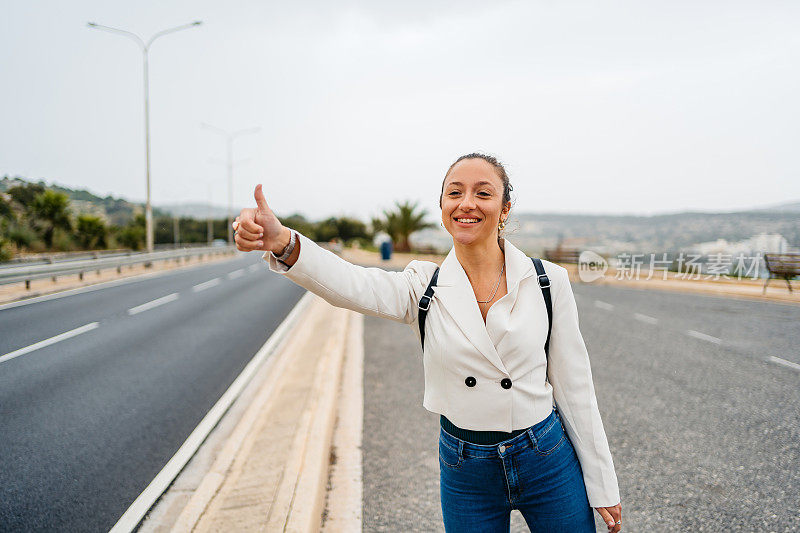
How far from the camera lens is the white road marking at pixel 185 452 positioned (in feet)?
11.2

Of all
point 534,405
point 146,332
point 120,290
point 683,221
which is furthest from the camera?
point 683,221

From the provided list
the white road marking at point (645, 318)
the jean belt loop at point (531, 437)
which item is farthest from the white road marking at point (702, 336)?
the jean belt loop at point (531, 437)

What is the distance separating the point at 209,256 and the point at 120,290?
24427mm

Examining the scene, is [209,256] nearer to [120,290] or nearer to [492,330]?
[120,290]

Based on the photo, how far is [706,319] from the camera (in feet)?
38.5

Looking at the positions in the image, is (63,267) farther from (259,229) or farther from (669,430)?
(259,229)

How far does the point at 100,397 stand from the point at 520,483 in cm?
536

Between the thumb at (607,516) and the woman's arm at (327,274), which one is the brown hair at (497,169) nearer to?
the woman's arm at (327,274)

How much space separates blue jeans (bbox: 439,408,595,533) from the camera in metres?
1.84

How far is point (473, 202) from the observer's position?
1887 millimetres

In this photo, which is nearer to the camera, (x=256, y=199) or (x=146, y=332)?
(x=256, y=199)

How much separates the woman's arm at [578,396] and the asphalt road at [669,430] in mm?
1672

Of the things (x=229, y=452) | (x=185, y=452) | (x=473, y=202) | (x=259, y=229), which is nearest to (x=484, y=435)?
(x=473, y=202)

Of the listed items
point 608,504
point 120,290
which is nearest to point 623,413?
point 608,504
